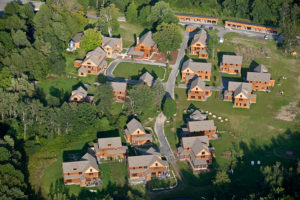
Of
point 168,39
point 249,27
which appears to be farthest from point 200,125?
point 249,27

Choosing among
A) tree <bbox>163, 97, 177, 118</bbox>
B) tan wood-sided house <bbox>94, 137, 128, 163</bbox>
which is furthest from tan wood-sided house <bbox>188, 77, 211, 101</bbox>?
tan wood-sided house <bbox>94, 137, 128, 163</bbox>

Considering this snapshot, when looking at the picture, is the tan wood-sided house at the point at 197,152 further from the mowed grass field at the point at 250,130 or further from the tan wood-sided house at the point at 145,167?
the tan wood-sided house at the point at 145,167

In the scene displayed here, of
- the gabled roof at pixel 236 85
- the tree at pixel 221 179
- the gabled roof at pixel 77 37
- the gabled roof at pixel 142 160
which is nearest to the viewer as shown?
the tree at pixel 221 179

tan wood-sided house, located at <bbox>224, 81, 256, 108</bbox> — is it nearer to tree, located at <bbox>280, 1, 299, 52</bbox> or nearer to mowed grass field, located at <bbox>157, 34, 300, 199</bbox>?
mowed grass field, located at <bbox>157, 34, 300, 199</bbox>

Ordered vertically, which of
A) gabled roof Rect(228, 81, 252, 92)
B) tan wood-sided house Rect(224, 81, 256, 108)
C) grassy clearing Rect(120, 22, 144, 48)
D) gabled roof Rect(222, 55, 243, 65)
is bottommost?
tan wood-sided house Rect(224, 81, 256, 108)

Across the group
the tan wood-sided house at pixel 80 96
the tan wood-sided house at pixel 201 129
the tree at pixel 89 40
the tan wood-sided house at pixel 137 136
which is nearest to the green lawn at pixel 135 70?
the tree at pixel 89 40

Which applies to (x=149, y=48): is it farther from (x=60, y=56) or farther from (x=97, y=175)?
(x=97, y=175)
